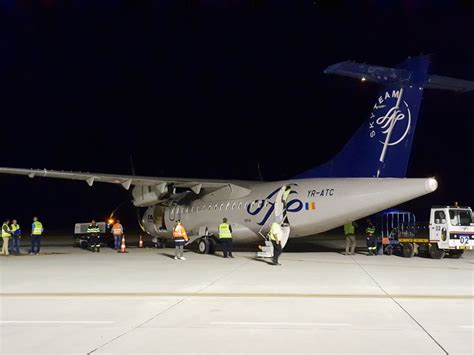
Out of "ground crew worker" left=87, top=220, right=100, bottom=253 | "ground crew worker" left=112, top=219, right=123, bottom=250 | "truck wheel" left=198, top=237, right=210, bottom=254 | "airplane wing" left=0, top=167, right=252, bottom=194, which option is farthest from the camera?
"ground crew worker" left=87, top=220, right=100, bottom=253

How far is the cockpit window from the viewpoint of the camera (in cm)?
2045

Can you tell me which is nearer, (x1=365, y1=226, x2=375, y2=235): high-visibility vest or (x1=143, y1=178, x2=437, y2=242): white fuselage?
(x1=143, y1=178, x2=437, y2=242): white fuselage

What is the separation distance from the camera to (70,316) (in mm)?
8914

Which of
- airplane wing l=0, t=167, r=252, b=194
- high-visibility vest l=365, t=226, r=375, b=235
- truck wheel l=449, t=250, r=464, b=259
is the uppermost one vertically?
airplane wing l=0, t=167, r=252, b=194

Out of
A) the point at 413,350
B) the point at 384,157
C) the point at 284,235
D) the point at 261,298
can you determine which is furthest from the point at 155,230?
the point at 413,350

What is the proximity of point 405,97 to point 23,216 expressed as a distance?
6443cm

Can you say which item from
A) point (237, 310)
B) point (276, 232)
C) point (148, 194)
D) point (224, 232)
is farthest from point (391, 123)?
point (237, 310)

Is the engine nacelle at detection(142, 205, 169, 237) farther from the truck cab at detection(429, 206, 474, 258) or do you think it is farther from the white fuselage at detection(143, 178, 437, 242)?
the truck cab at detection(429, 206, 474, 258)

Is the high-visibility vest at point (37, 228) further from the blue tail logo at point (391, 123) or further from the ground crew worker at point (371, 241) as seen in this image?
the ground crew worker at point (371, 241)

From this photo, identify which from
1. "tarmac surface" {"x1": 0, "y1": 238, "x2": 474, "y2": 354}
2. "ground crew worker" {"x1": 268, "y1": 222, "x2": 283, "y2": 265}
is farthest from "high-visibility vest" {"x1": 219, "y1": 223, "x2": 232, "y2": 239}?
"tarmac surface" {"x1": 0, "y1": 238, "x2": 474, "y2": 354}

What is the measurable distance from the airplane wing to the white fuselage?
92 cm

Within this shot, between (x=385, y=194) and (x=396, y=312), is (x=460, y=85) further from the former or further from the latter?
(x=396, y=312)

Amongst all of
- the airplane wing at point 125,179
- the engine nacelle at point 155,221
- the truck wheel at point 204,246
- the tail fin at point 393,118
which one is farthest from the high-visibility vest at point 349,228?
the engine nacelle at point 155,221

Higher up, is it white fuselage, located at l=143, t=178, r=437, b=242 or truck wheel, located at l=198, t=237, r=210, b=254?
white fuselage, located at l=143, t=178, r=437, b=242
